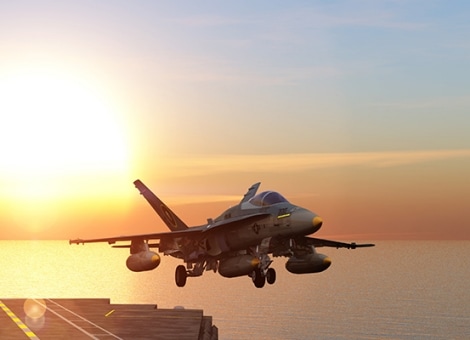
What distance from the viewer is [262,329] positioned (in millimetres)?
191625

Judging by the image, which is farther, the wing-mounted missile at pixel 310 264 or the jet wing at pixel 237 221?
the wing-mounted missile at pixel 310 264

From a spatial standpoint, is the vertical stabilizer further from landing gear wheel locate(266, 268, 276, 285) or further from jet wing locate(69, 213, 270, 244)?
landing gear wheel locate(266, 268, 276, 285)

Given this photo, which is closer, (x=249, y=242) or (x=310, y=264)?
(x=249, y=242)

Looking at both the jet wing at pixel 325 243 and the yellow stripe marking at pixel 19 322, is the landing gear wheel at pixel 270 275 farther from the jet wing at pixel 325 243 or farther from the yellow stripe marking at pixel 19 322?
the yellow stripe marking at pixel 19 322

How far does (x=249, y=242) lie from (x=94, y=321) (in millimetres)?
50279

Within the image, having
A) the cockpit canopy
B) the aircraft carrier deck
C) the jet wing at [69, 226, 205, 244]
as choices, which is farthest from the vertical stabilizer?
the aircraft carrier deck

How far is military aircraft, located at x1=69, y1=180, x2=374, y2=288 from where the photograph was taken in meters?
36.3

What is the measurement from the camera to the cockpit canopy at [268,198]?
1491 inches

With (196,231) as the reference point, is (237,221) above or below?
below

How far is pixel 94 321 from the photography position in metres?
84.6

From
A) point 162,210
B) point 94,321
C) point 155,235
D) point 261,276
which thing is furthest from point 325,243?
point 94,321

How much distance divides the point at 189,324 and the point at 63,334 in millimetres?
16088

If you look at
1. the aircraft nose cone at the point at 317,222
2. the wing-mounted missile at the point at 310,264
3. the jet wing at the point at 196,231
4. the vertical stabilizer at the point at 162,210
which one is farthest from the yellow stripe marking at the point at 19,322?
the aircraft nose cone at the point at 317,222

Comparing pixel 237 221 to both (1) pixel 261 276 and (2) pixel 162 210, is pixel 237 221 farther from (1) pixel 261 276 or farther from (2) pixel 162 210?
(2) pixel 162 210
